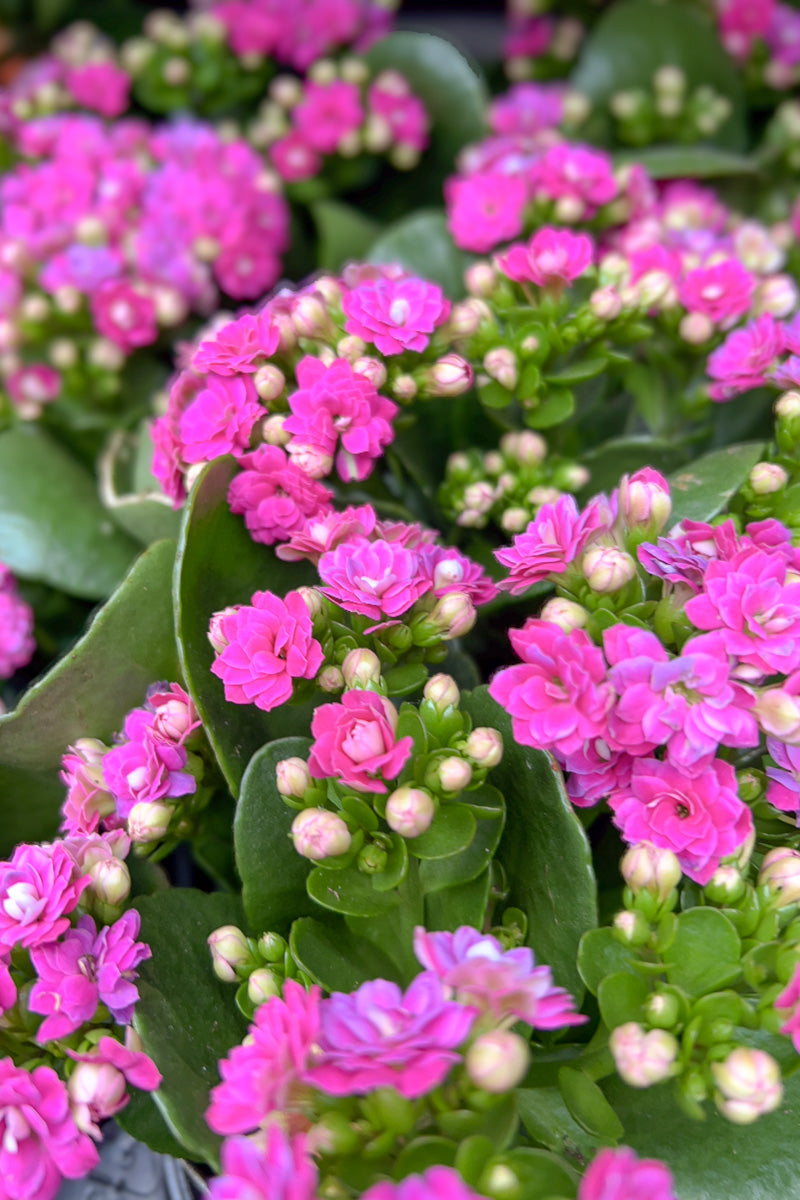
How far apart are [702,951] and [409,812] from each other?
0.47 feet

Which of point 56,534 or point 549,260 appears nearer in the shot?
point 549,260

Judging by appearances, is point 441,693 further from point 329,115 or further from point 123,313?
Result: point 329,115

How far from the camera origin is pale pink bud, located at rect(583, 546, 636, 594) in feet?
1.58

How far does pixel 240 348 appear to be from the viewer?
1.91 feet

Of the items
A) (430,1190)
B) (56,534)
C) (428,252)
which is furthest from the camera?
(428,252)

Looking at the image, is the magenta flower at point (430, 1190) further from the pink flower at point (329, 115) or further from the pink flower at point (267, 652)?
the pink flower at point (329, 115)

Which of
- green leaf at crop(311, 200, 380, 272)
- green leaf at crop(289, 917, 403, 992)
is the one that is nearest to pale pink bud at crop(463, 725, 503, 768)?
green leaf at crop(289, 917, 403, 992)

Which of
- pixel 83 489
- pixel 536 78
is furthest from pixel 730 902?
pixel 536 78

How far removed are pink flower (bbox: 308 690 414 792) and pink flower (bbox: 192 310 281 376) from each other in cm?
22

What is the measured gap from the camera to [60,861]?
0.47m

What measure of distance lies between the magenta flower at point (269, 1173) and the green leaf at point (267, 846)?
15 centimetres

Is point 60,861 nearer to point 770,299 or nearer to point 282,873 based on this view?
point 282,873

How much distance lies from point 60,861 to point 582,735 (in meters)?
0.25

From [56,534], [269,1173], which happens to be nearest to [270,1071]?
[269,1173]
